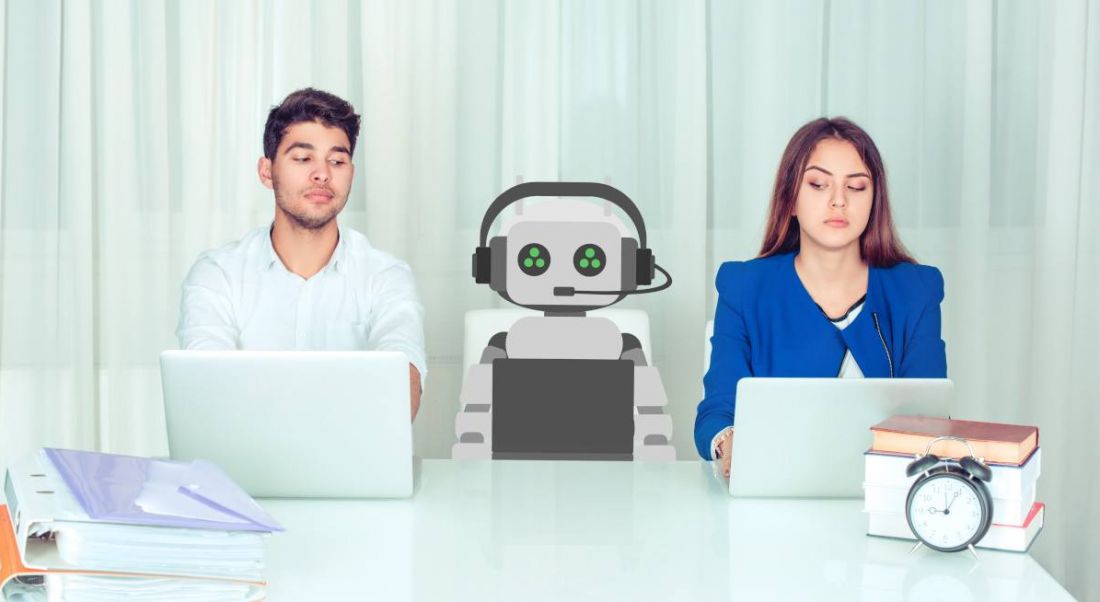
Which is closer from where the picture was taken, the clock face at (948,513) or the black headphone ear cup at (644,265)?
the clock face at (948,513)

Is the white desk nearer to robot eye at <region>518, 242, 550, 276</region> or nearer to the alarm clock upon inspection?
the alarm clock

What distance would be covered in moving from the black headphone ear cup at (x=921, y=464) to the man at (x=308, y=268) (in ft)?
4.08

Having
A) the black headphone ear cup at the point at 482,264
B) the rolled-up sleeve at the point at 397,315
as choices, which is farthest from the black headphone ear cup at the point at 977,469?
the rolled-up sleeve at the point at 397,315

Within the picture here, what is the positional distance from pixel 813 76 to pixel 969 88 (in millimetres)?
406

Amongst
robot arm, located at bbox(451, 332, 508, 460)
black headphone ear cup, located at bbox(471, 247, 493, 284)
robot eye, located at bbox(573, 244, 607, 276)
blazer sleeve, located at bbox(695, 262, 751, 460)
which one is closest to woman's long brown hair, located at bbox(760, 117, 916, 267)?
blazer sleeve, located at bbox(695, 262, 751, 460)

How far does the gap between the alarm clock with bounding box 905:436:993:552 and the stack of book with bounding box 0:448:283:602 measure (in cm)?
75

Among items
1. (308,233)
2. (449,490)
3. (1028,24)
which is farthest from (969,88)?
(449,490)

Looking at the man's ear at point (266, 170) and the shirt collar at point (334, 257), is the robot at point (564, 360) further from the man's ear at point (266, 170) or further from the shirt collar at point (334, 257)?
the man's ear at point (266, 170)

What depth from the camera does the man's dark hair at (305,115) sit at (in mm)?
2482

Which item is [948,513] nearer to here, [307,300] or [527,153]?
[307,300]

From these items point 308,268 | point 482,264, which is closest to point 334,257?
point 308,268

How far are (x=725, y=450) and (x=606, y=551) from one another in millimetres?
443

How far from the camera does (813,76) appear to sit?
3.07 m

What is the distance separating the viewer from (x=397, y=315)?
2.45 metres
